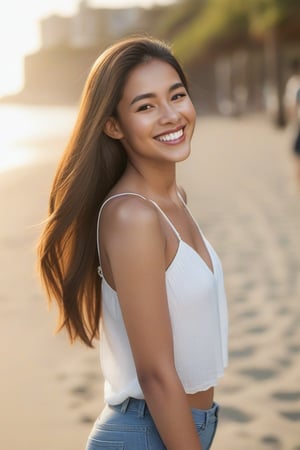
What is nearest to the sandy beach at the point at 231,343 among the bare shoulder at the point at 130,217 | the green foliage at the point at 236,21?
the bare shoulder at the point at 130,217

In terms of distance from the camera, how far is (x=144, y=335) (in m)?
1.70

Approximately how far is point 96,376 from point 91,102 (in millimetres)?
2856

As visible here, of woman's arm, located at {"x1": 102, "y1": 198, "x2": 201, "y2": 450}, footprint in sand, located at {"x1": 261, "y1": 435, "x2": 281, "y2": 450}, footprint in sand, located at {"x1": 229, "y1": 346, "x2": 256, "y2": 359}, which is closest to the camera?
woman's arm, located at {"x1": 102, "y1": 198, "x2": 201, "y2": 450}

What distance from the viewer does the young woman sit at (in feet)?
5.57

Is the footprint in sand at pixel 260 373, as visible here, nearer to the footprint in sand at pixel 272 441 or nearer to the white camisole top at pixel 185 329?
the footprint in sand at pixel 272 441

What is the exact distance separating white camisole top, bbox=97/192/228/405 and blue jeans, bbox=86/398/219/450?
24mm

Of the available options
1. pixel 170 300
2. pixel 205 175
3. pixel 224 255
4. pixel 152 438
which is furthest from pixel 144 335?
pixel 205 175

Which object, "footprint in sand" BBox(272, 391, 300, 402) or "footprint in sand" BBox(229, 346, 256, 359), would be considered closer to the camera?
"footprint in sand" BBox(272, 391, 300, 402)

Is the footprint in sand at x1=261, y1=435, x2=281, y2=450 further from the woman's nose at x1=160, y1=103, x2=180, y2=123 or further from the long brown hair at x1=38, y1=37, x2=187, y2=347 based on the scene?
the woman's nose at x1=160, y1=103, x2=180, y2=123

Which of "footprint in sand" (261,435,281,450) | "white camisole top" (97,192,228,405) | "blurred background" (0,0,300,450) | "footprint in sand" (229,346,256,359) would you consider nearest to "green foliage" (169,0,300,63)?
"blurred background" (0,0,300,450)

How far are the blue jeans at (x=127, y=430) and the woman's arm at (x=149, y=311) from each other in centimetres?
10

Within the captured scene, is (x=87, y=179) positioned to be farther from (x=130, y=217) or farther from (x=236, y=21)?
(x=236, y=21)

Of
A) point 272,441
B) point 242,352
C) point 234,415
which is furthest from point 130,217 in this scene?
point 242,352

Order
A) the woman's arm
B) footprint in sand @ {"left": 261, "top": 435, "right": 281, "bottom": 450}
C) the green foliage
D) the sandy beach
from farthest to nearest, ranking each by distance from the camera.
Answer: the green foliage < the sandy beach < footprint in sand @ {"left": 261, "top": 435, "right": 281, "bottom": 450} < the woman's arm
